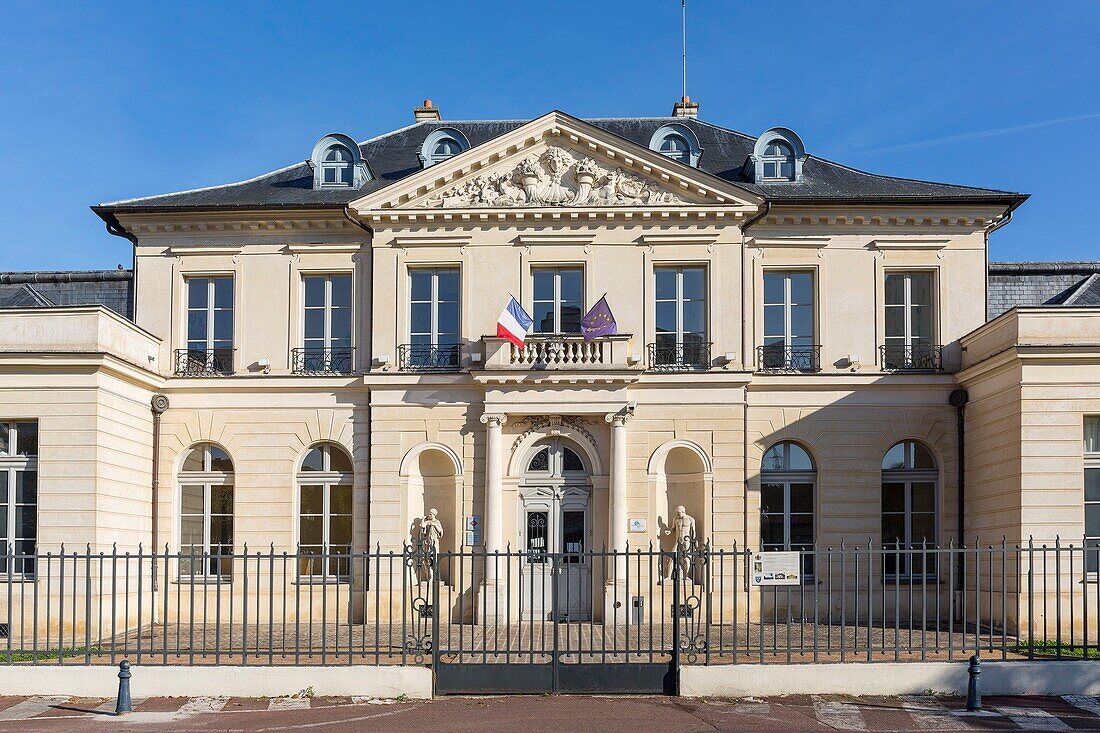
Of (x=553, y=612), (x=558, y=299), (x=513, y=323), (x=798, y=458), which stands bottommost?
(x=553, y=612)

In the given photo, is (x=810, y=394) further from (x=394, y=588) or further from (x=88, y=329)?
(x=88, y=329)

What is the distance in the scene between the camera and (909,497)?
915 inches

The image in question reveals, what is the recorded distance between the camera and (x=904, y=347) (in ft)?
76.8

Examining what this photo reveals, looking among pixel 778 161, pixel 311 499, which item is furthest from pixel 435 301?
pixel 778 161

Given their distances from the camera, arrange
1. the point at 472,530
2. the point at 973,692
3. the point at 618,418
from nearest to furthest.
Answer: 1. the point at 973,692
2. the point at 618,418
3. the point at 472,530

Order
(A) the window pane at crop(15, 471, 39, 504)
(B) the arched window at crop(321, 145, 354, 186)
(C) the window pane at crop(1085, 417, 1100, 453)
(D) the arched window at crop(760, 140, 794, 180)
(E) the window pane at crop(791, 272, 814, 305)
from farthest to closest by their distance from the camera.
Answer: (B) the arched window at crop(321, 145, 354, 186) → (D) the arched window at crop(760, 140, 794, 180) → (E) the window pane at crop(791, 272, 814, 305) → (A) the window pane at crop(15, 471, 39, 504) → (C) the window pane at crop(1085, 417, 1100, 453)

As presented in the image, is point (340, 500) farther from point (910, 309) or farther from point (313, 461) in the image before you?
point (910, 309)

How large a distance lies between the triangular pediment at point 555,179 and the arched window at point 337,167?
158cm

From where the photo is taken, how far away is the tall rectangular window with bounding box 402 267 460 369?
23422 mm

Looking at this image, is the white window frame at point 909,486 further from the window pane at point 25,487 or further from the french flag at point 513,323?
the window pane at point 25,487

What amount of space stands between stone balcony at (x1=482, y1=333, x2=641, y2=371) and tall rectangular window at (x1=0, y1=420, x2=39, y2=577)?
8062mm

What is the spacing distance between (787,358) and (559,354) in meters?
4.68

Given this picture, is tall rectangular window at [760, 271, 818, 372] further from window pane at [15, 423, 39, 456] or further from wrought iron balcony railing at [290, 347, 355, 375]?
window pane at [15, 423, 39, 456]

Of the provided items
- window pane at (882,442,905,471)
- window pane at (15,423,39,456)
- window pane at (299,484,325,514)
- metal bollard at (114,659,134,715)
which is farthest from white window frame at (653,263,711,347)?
metal bollard at (114,659,134,715)
